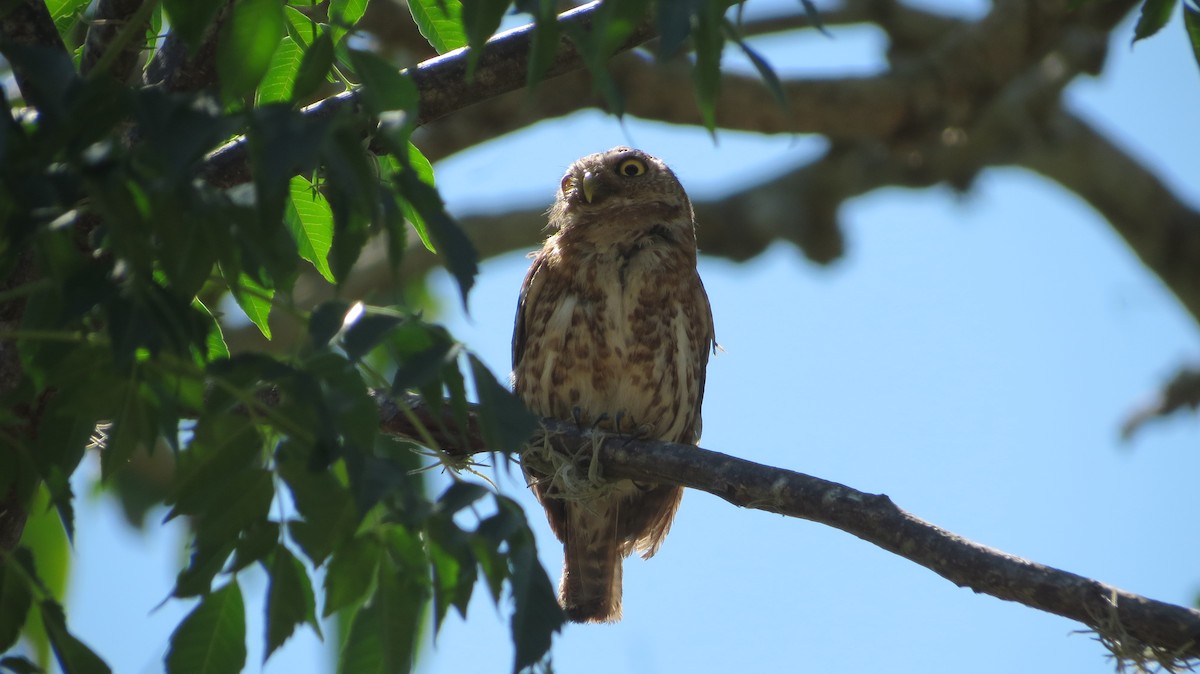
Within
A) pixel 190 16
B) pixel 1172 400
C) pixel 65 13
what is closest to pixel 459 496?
pixel 190 16

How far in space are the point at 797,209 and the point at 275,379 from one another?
10424 millimetres

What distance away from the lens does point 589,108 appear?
10.2 metres

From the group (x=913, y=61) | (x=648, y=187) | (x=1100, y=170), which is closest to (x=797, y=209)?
(x=913, y=61)

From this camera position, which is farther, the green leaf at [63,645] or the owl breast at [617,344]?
the owl breast at [617,344]

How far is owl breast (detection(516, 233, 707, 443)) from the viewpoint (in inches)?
211

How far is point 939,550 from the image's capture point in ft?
10.2

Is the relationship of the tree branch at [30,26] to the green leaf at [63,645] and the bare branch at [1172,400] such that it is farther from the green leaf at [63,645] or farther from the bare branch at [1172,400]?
the bare branch at [1172,400]

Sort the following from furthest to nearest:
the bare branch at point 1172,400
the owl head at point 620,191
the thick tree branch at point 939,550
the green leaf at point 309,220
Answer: the bare branch at point 1172,400 < the owl head at point 620,191 < the green leaf at point 309,220 < the thick tree branch at point 939,550

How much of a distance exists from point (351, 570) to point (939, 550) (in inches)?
61.1

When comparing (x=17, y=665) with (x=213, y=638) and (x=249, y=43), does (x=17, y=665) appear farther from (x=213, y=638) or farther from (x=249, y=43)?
(x=249, y=43)

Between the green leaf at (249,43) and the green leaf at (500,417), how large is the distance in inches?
27.1

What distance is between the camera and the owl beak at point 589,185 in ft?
19.7

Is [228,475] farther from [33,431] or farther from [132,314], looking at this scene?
[33,431]

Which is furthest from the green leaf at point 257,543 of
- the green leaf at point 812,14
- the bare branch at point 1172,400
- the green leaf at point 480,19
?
the bare branch at point 1172,400
